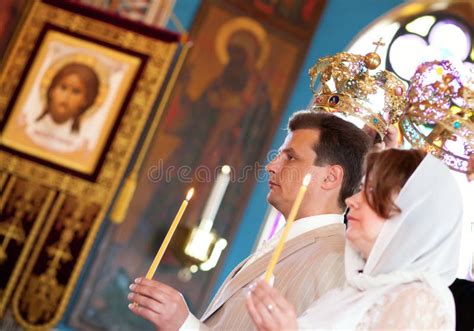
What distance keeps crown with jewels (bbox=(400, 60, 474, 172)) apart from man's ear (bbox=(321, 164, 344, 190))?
325mm

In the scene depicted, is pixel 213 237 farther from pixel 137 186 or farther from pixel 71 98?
pixel 71 98

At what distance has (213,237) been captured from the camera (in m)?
8.27

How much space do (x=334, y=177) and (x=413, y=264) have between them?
1059 mm

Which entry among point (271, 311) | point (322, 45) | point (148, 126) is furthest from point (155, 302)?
point (322, 45)

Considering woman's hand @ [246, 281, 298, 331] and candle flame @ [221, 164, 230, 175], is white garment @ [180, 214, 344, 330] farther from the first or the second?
candle flame @ [221, 164, 230, 175]

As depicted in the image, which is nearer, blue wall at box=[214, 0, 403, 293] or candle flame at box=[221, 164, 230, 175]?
candle flame at box=[221, 164, 230, 175]

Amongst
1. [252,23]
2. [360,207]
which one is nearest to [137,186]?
[252,23]

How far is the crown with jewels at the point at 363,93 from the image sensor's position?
11.6 feet

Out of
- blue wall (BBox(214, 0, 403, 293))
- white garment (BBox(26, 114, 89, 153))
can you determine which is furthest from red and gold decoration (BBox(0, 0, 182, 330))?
blue wall (BBox(214, 0, 403, 293))

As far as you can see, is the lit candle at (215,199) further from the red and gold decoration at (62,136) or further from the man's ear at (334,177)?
the man's ear at (334,177)

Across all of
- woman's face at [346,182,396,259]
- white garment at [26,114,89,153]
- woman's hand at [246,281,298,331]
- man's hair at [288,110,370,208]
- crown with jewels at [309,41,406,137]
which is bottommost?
woman's hand at [246,281,298,331]

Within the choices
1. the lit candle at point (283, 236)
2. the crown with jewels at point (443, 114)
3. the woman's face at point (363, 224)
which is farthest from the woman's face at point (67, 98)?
the lit candle at point (283, 236)

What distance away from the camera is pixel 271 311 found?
197 centimetres

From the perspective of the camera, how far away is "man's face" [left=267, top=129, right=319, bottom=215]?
3.05m
